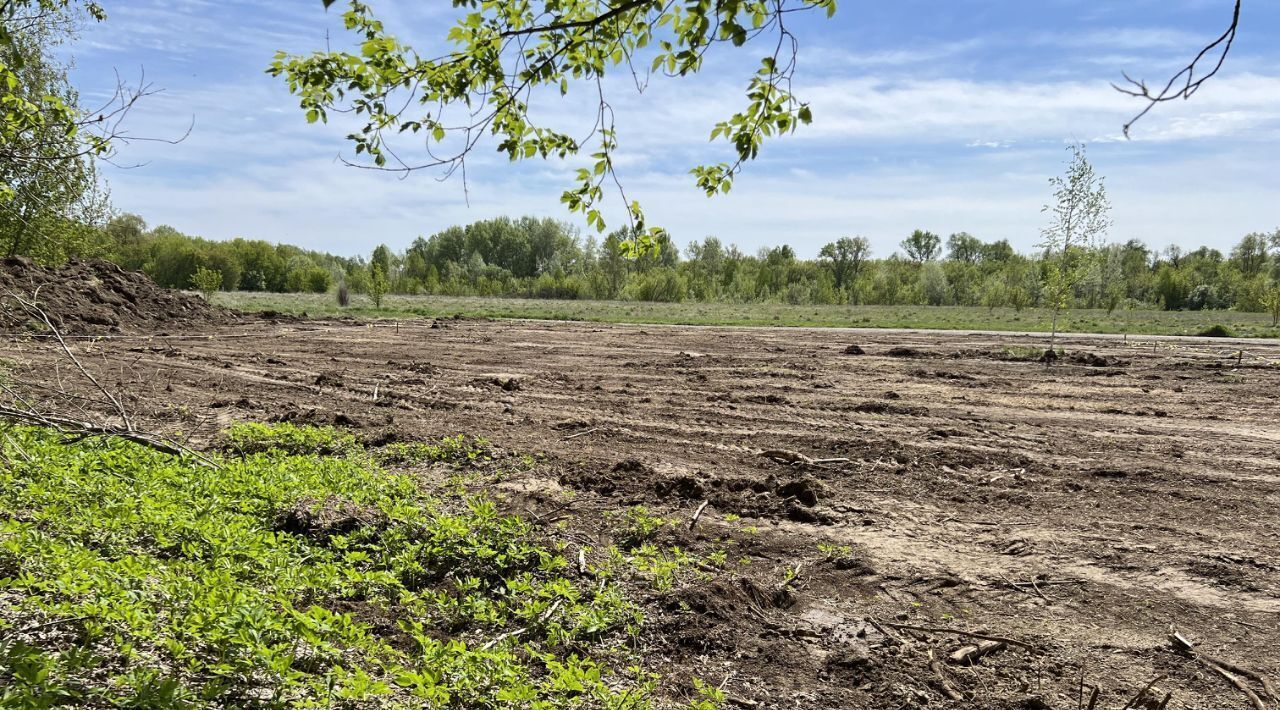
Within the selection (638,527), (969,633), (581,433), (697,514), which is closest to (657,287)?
(581,433)

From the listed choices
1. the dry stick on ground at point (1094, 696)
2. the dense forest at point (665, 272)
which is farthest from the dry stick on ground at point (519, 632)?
the dense forest at point (665, 272)

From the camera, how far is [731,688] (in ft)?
12.0

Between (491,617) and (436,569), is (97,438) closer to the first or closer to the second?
(436,569)

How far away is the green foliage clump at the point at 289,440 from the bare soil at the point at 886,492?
411mm

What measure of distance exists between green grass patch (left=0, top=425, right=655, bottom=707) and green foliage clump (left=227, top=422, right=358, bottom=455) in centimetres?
122

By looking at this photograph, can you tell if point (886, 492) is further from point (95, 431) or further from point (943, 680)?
point (95, 431)

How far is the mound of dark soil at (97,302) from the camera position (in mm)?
17906

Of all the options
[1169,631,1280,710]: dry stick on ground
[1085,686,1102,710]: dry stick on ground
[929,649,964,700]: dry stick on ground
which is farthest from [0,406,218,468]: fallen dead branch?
[1169,631,1280,710]: dry stick on ground

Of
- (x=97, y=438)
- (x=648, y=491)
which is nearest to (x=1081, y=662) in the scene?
(x=648, y=491)

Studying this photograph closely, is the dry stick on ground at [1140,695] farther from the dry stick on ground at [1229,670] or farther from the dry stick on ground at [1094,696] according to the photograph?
the dry stick on ground at [1229,670]

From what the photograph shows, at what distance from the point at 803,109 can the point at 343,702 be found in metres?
3.63

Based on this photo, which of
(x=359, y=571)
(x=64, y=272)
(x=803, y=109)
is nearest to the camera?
(x=803, y=109)

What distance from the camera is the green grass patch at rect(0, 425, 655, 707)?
3131 mm

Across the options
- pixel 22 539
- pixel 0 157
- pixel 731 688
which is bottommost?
pixel 731 688
